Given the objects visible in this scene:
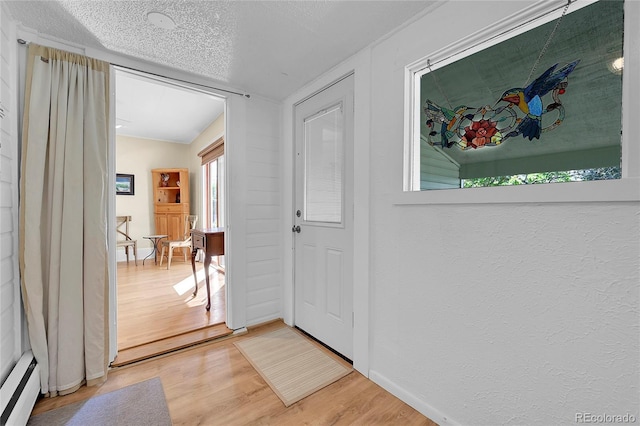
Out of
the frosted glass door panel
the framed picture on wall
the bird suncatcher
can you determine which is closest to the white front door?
the frosted glass door panel

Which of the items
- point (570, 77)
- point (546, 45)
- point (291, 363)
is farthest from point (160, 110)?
point (570, 77)

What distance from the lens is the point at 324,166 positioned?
7.52ft

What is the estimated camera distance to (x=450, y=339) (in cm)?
143

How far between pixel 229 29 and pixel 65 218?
152 cm

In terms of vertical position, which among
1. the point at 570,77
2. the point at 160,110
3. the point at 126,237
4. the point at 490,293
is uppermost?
the point at 160,110

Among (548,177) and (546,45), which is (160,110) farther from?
(548,177)

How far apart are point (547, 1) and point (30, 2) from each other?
8.16 feet

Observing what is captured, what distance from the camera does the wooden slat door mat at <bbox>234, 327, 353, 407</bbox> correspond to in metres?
1.74

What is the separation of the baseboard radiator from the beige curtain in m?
0.07

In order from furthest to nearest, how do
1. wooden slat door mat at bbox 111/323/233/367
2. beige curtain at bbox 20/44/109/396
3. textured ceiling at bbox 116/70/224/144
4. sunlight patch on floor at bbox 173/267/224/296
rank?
sunlight patch on floor at bbox 173/267/224/296 → textured ceiling at bbox 116/70/224/144 → wooden slat door mat at bbox 111/323/233/367 → beige curtain at bbox 20/44/109/396

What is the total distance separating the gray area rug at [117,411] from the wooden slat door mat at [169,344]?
13.5 inches

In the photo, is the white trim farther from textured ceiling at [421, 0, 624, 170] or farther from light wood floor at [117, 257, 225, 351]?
light wood floor at [117, 257, 225, 351]

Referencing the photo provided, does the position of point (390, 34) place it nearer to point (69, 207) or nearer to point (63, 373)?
point (69, 207)

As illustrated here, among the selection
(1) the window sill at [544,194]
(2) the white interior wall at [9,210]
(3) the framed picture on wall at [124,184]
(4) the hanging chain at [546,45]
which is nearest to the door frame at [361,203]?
(1) the window sill at [544,194]
